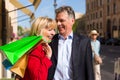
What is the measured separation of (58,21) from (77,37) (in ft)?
1.15

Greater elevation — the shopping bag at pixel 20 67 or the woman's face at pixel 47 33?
the woman's face at pixel 47 33

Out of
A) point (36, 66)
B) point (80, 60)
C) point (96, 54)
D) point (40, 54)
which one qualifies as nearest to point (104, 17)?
point (96, 54)

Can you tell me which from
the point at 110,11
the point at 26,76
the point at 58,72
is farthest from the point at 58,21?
the point at 110,11

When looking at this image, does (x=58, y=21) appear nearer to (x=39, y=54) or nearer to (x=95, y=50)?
(x=39, y=54)

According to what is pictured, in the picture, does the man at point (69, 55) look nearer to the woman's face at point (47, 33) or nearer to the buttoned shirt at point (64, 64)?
the buttoned shirt at point (64, 64)

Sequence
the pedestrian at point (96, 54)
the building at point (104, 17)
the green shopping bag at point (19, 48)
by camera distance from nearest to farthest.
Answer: the green shopping bag at point (19, 48), the pedestrian at point (96, 54), the building at point (104, 17)

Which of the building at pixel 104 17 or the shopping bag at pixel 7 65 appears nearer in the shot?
the shopping bag at pixel 7 65

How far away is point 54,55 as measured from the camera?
505cm

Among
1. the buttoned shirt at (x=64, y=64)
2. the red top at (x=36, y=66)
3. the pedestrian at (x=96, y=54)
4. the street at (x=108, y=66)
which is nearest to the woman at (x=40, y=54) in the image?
the red top at (x=36, y=66)

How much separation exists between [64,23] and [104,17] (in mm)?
87981

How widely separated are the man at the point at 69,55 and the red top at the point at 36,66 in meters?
0.67

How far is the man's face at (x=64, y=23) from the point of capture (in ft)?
16.4

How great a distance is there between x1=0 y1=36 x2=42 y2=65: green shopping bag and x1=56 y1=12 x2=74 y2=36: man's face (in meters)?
0.76

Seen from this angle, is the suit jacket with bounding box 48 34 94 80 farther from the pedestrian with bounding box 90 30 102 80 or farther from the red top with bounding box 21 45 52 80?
the pedestrian with bounding box 90 30 102 80
